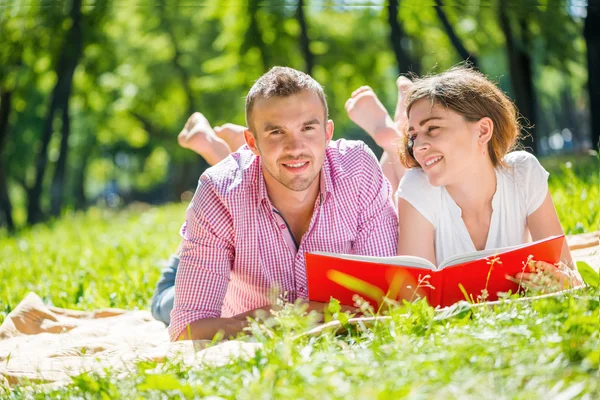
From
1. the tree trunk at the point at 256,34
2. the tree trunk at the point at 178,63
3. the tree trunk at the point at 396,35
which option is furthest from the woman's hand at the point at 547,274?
the tree trunk at the point at 178,63

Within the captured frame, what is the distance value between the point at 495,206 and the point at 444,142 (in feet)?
1.56

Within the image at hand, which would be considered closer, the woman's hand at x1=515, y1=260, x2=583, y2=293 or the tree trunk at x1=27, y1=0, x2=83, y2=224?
the woman's hand at x1=515, y1=260, x2=583, y2=293

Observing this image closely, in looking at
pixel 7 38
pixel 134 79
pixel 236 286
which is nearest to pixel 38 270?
pixel 236 286

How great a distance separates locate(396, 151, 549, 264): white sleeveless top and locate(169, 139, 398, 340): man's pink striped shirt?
21 centimetres

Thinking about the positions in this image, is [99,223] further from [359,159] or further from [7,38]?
[359,159]

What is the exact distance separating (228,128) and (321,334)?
320 cm

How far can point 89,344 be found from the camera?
13.5 feet

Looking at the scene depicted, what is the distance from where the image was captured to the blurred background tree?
13.0 m

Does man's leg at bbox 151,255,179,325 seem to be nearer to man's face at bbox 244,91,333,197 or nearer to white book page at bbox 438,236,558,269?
man's face at bbox 244,91,333,197

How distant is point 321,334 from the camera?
2799 mm

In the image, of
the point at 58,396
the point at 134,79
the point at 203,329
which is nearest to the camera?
Answer: the point at 58,396

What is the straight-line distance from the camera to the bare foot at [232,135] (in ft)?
18.7

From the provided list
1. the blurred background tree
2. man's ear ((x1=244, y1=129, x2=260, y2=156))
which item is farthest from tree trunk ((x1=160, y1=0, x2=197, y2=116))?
man's ear ((x1=244, y1=129, x2=260, y2=156))

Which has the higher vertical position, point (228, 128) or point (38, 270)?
point (228, 128)
